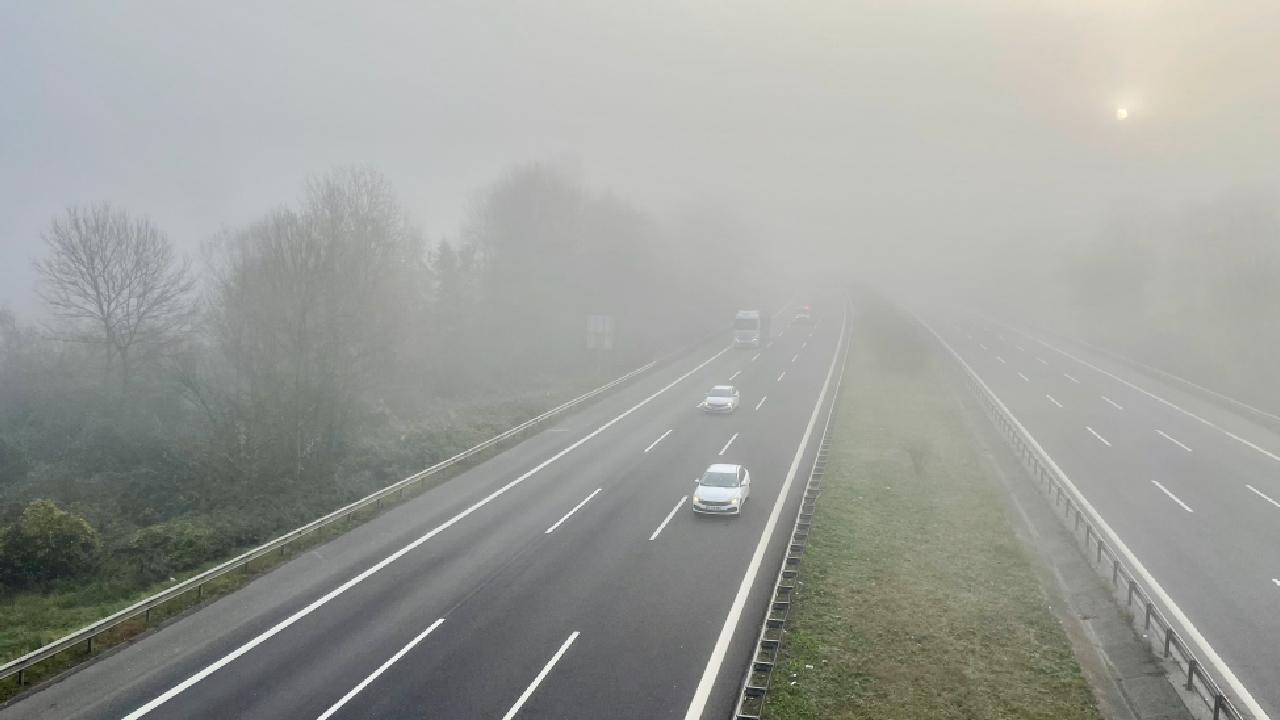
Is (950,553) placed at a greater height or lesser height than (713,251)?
lesser

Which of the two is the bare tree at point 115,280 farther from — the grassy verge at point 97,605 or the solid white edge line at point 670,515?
the solid white edge line at point 670,515

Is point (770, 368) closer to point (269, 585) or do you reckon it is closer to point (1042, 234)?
point (269, 585)

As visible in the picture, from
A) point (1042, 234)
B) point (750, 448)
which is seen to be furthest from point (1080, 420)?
point (1042, 234)

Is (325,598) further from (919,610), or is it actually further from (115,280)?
(115,280)

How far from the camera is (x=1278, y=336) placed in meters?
62.8

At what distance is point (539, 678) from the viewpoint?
15.7 meters

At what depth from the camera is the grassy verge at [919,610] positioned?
49.0 ft

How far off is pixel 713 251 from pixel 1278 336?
79704 millimetres

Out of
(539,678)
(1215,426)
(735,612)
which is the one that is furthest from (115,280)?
(1215,426)

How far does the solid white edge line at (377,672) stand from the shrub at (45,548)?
41.3 ft

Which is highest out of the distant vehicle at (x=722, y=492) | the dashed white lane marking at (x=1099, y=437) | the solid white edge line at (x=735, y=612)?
the distant vehicle at (x=722, y=492)

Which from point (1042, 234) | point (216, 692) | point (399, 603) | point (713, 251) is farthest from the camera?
point (1042, 234)

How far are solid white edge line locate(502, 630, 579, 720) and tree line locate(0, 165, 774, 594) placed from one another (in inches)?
496

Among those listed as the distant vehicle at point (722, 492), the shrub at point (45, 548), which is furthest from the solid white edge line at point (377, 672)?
the shrub at point (45, 548)
